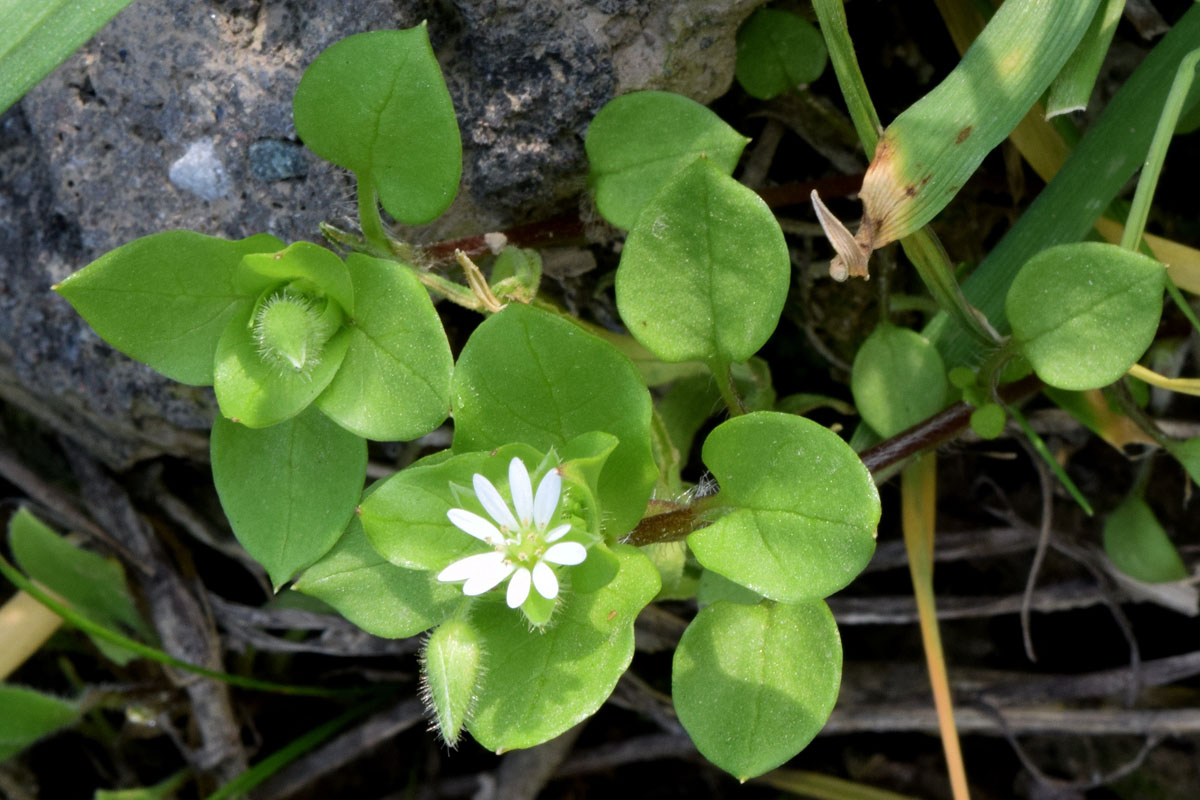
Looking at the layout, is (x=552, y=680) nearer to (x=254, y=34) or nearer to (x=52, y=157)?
(x=254, y=34)

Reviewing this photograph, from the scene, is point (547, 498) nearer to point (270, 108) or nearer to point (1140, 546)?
point (270, 108)

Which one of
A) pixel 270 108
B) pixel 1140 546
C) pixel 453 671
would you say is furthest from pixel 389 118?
pixel 1140 546

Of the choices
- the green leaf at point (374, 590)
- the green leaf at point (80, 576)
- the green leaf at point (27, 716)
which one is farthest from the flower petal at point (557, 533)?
the green leaf at point (27, 716)

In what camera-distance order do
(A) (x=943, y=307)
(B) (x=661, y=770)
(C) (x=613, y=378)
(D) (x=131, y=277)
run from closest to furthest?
(C) (x=613, y=378) < (D) (x=131, y=277) < (A) (x=943, y=307) < (B) (x=661, y=770)

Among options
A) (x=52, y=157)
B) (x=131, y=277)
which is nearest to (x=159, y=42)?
(x=52, y=157)

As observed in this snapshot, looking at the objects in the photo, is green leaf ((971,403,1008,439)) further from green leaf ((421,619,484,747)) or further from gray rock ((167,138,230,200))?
gray rock ((167,138,230,200))
